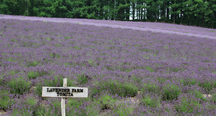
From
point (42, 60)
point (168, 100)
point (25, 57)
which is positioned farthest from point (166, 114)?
point (25, 57)

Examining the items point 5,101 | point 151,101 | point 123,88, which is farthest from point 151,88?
point 5,101

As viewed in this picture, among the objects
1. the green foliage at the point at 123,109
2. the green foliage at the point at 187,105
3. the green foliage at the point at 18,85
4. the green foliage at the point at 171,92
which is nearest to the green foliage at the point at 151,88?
the green foliage at the point at 171,92

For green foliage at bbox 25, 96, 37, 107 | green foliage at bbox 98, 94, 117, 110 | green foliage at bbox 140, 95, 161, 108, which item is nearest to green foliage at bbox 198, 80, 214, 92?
green foliage at bbox 140, 95, 161, 108

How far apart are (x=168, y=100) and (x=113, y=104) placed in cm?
127

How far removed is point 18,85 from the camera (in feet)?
10.9

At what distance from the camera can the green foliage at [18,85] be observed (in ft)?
10.6

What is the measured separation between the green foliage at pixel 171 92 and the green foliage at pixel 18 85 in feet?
10.3

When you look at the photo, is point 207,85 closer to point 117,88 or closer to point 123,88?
point 123,88

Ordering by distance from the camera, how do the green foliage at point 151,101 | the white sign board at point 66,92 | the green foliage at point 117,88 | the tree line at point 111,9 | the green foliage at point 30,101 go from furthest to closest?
the tree line at point 111,9, the green foliage at point 117,88, the green foliage at point 151,101, the green foliage at point 30,101, the white sign board at point 66,92

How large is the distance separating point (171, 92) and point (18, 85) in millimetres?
3453

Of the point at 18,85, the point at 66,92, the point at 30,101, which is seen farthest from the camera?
the point at 18,85

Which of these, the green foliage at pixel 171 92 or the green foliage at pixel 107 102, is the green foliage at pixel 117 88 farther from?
the green foliage at pixel 171 92

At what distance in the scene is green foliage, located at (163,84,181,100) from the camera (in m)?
3.31

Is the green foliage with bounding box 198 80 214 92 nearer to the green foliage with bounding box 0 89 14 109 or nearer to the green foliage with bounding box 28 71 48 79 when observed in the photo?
the green foliage with bounding box 28 71 48 79
